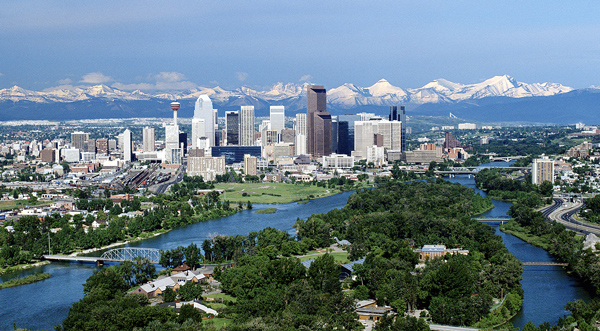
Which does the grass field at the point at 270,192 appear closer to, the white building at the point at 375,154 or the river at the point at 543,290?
the white building at the point at 375,154

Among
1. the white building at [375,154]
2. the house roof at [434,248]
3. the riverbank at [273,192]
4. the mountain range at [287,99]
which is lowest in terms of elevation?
the house roof at [434,248]

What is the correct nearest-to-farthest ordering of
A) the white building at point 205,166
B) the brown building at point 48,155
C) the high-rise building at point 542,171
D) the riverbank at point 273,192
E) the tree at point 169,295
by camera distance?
the tree at point 169,295, the riverbank at point 273,192, the high-rise building at point 542,171, the white building at point 205,166, the brown building at point 48,155

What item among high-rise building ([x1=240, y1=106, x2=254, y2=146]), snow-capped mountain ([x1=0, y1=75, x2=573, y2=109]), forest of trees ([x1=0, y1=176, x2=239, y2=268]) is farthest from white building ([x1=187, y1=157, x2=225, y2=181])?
snow-capped mountain ([x1=0, y1=75, x2=573, y2=109])

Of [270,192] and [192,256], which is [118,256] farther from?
[270,192]

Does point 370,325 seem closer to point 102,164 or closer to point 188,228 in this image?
point 188,228

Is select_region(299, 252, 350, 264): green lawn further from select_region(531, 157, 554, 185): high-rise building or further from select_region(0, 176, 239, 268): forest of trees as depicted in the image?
select_region(531, 157, 554, 185): high-rise building

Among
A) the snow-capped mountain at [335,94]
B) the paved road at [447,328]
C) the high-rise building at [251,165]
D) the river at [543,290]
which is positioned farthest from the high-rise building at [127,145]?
the snow-capped mountain at [335,94]

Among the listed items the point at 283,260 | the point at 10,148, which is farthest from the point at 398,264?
the point at 10,148

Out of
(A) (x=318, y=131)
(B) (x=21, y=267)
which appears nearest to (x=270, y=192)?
(B) (x=21, y=267)
